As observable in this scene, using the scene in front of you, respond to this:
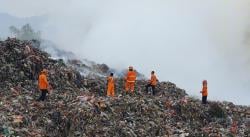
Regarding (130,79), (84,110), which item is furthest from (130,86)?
(84,110)

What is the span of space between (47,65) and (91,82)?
291 centimetres

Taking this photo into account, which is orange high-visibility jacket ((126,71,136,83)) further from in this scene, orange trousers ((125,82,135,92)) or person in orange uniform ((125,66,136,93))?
orange trousers ((125,82,135,92))

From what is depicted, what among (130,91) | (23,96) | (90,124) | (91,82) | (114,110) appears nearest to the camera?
(90,124)

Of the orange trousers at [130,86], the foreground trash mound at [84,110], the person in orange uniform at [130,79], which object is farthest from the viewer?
the orange trousers at [130,86]

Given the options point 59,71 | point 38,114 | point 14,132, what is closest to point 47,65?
point 59,71

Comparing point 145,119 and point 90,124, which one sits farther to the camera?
point 145,119

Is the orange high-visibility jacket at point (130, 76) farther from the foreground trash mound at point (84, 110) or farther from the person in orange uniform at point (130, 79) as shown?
the foreground trash mound at point (84, 110)

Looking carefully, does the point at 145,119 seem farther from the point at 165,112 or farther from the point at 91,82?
the point at 91,82

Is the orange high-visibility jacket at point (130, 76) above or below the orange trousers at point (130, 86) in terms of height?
above

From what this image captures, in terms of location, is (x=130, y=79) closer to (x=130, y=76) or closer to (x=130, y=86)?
(x=130, y=76)

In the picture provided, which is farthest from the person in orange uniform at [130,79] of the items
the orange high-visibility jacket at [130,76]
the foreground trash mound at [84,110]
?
the foreground trash mound at [84,110]

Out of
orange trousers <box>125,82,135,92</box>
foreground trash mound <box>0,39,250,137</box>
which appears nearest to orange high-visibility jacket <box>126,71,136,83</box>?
orange trousers <box>125,82,135,92</box>

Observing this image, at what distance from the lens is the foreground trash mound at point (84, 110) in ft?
83.9

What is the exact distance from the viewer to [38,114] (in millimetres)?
26375
